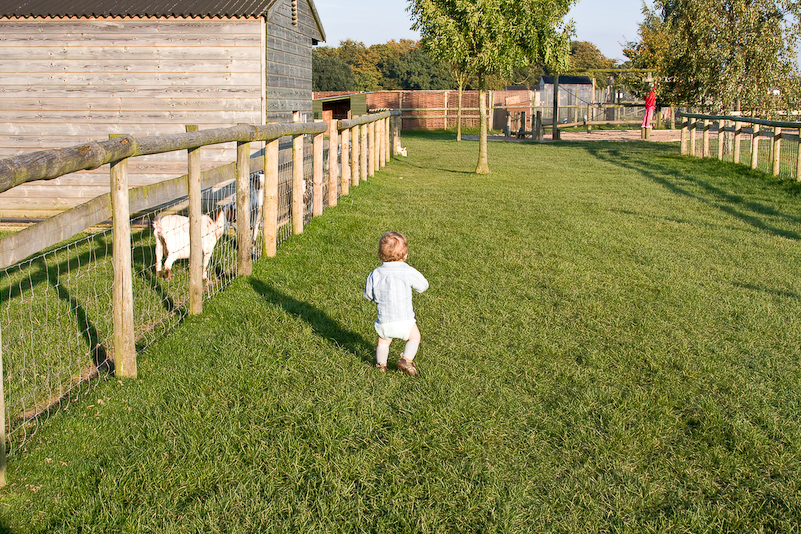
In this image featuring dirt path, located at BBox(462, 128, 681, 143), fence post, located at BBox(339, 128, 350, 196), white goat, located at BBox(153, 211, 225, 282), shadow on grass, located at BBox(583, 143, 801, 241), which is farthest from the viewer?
A: dirt path, located at BBox(462, 128, 681, 143)

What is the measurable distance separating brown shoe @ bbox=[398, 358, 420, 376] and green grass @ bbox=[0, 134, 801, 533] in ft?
0.36

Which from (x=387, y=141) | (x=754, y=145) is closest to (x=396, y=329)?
(x=754, y=145)

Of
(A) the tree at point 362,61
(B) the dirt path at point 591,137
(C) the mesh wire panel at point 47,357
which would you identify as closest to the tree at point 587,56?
(A) the tree at point 362,61

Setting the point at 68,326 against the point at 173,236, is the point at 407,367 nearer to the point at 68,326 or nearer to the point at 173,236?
the point at 68,326

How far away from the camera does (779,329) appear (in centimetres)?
571

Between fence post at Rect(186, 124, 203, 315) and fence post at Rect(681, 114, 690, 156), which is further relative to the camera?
fence post at Rect(681, 114, 690, 156)

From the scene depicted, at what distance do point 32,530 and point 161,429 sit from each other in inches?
36.0

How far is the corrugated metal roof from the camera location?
44.9ft

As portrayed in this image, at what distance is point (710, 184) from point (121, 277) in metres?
13.1

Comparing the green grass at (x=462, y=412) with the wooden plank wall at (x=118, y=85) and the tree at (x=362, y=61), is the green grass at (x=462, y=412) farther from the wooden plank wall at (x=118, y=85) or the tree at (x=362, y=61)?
the tree at (x=362, y=61)

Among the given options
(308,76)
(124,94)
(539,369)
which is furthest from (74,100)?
(539,369)

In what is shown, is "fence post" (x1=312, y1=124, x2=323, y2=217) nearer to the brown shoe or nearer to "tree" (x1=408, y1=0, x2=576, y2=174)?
the brown shoe

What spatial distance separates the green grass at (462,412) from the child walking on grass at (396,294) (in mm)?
252

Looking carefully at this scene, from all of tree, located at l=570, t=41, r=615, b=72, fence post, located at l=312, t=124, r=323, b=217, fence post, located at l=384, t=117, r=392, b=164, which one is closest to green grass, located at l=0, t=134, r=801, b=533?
fence post, located at l=312, t=124, r=323, b=217
